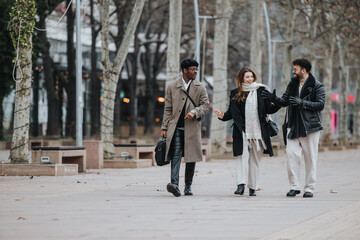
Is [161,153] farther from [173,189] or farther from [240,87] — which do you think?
[240,87]

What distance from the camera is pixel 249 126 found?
13.1 m

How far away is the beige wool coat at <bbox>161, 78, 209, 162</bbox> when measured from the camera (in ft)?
42.9

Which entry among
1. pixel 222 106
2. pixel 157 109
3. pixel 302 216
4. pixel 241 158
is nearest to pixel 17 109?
pixel 241 158

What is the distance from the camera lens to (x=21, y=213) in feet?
33.8

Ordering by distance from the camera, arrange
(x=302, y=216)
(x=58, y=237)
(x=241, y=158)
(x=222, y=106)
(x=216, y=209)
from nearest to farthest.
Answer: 1. (x=58, y=237)
2. (x=302, y=216)
3. (x=216, y=209)
4. (x=241, y=158)
5. (x=222, y=106)

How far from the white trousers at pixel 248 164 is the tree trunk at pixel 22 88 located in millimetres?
6702

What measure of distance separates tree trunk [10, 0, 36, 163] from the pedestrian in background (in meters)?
6.59

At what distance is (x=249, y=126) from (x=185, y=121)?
2.99ft

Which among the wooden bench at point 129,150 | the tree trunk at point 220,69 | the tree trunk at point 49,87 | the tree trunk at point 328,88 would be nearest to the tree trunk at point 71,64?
the tree trunk at point 49,87

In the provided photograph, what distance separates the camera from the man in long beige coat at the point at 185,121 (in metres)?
13.1

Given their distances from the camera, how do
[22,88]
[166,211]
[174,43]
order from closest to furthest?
[166,211] < [22,88] < [174,43]

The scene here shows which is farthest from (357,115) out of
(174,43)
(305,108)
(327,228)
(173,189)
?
(327,228)

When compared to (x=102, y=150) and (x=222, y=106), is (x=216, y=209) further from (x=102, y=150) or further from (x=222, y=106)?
(x=222, y=106)

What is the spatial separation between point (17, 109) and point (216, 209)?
8.85 m
